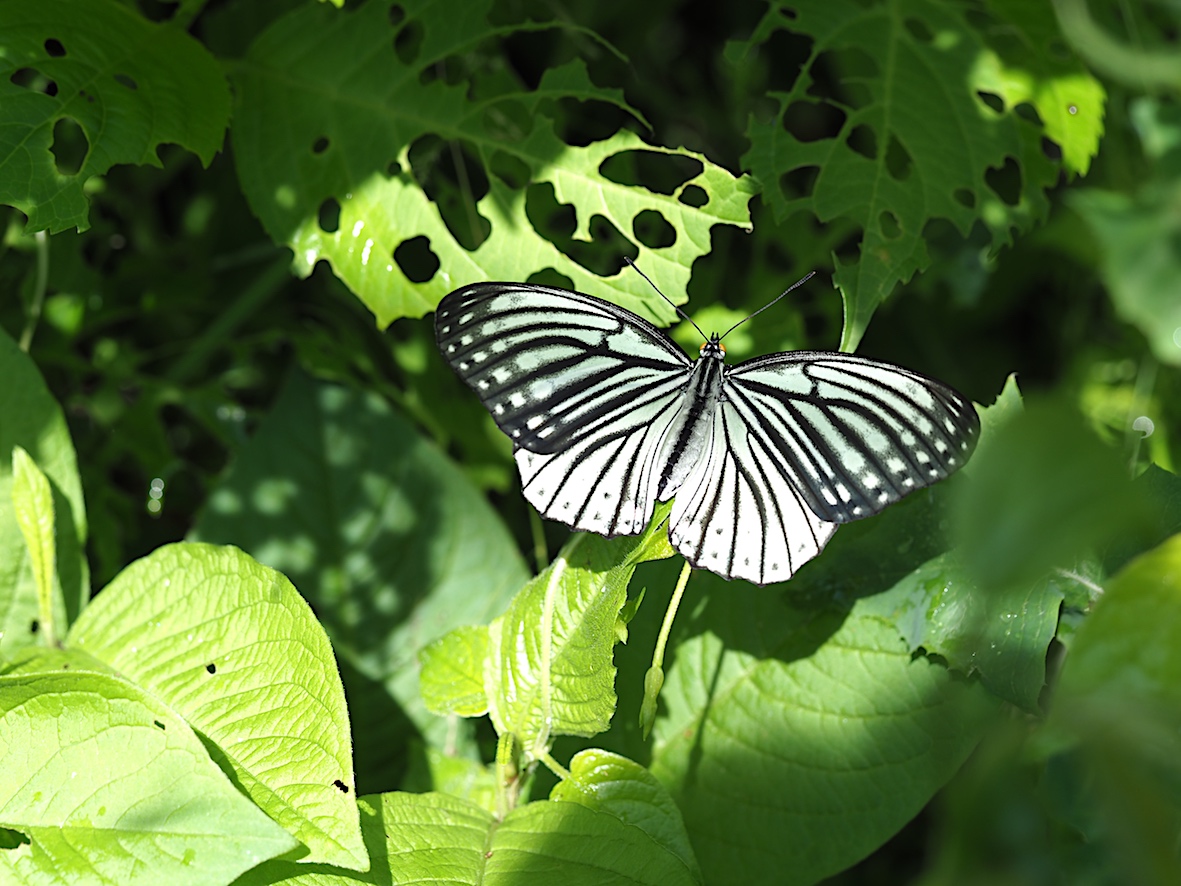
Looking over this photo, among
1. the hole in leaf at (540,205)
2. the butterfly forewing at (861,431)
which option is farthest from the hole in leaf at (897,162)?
the butterfly forewing at (861,431)

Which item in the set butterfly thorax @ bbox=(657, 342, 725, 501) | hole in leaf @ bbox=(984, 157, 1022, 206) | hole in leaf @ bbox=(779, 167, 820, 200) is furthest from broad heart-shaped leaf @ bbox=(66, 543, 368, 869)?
hole in leaf @ bbox=(984, 157, 1022, 206)

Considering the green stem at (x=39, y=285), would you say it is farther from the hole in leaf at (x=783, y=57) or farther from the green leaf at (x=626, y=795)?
the hole in leaf at (x=783, y=57)

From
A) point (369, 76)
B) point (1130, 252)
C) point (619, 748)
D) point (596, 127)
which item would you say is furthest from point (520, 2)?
point (1130, 252)

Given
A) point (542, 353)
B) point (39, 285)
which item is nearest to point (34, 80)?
point (39, 285)

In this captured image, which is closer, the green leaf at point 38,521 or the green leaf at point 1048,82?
the green leaf at point 38,521

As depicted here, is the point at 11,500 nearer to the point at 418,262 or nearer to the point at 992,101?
the point at 418,262
